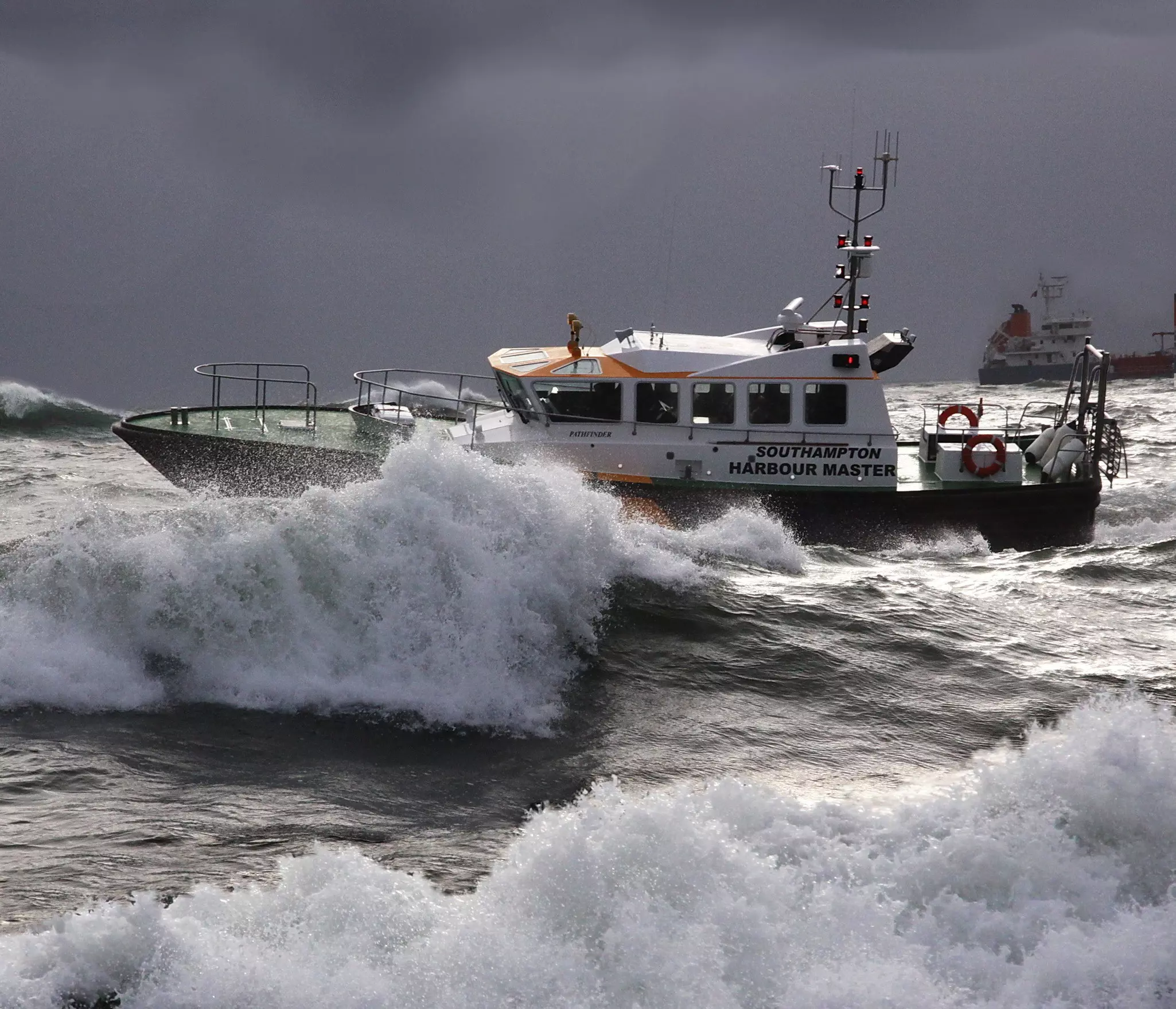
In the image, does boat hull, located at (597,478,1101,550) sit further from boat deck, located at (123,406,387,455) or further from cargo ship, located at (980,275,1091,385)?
cargo ship, located at (980,275,1091,385)

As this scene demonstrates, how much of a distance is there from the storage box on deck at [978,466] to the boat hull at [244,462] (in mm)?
6222

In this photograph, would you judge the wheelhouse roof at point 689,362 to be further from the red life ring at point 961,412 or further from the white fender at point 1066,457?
the white fender at point 1066,457

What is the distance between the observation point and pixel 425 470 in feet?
27.0

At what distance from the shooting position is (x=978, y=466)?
42.3 feet

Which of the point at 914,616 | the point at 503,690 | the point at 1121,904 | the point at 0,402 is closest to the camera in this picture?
the point at 1121,904

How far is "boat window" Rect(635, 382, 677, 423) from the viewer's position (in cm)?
1241

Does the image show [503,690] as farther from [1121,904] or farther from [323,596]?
[1121,904]

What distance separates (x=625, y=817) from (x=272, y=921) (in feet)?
4.80

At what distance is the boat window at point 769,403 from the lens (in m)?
12.3

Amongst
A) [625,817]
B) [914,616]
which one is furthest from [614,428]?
[625,817]

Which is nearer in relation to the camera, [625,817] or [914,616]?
[625,817]

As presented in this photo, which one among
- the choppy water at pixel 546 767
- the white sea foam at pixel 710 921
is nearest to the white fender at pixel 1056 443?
the choppy water at pixel 546 767

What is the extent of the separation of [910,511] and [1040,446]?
316 centimetres

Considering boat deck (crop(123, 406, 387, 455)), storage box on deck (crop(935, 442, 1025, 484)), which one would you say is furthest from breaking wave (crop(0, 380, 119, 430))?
storage box on deck (crop(935, 442, 1025, 484))
